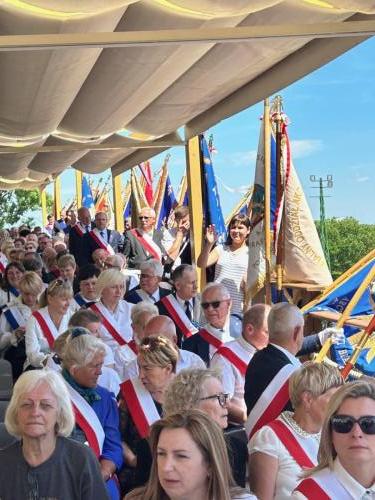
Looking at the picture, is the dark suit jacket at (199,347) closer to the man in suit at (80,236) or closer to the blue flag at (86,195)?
the man in suit at (80,236)

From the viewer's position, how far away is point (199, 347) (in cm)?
616

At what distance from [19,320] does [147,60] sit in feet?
8.03

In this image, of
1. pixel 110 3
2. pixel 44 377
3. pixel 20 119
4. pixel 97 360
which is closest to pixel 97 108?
pixel 20 119

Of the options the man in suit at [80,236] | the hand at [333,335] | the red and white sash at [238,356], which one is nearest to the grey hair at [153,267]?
the hand at [333,335]

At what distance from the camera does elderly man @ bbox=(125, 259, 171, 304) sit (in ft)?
26.7

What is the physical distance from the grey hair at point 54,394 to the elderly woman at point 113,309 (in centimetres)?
342

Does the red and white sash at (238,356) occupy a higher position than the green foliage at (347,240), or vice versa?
the green foliage at (347,240)

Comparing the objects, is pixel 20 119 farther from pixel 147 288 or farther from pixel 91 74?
Result: pixel 147 288

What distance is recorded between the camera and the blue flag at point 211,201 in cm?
1081

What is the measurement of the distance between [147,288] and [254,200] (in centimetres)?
153

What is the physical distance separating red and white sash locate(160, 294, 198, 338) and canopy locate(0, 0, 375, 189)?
196 cm

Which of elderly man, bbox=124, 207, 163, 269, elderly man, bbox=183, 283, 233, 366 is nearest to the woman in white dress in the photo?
elderly man, bbox=124, 207, 163, 269

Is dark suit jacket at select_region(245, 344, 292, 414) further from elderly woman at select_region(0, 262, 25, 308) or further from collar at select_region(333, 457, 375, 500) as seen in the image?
elderly woman at select_region(0, 262, 25, 308)

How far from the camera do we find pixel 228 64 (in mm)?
7488
